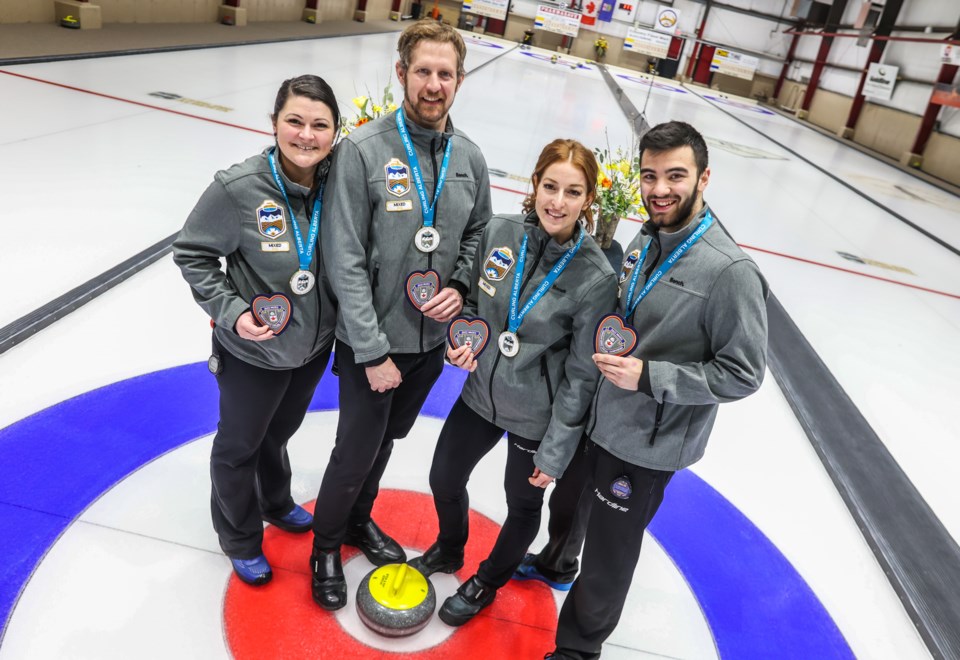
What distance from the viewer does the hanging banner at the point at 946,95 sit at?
1511cm

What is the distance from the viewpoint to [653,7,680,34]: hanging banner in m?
29.6

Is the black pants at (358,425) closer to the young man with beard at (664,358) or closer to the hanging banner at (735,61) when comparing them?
the young man with beard at (664,358)

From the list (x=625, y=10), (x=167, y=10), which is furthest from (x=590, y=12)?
(x=167, y=10)

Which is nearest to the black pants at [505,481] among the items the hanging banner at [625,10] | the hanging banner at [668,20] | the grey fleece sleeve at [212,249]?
the grey fleece sleeve at [212,249]

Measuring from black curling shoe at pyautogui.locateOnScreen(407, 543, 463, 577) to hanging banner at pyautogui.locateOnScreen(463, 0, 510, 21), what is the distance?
31511 millimetres

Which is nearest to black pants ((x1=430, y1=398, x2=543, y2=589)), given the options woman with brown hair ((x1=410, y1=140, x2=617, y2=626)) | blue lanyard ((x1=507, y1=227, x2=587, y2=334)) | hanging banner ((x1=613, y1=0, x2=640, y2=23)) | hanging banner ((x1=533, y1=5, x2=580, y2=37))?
woman with brown hair ((x1=410, y1=140, x2=617, y2=626))

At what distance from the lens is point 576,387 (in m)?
1.81

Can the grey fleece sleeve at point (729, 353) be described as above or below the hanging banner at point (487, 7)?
below

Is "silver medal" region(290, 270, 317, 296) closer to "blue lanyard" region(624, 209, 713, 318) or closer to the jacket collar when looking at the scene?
the jacket collar

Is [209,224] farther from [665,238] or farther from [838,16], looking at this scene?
[838,16]

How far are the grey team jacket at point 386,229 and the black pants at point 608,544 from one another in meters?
0.64

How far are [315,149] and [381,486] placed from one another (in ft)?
4.75

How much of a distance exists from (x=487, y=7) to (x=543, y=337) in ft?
104

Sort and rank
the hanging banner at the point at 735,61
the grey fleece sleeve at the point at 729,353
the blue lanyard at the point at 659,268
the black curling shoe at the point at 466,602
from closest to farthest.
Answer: the grey fleece sleeve at the point at 729,353 → the blue lanyard at the point at 659,268 → the black curling shoe at the point at 466,602 → the hanging banner at the point at 735,61
